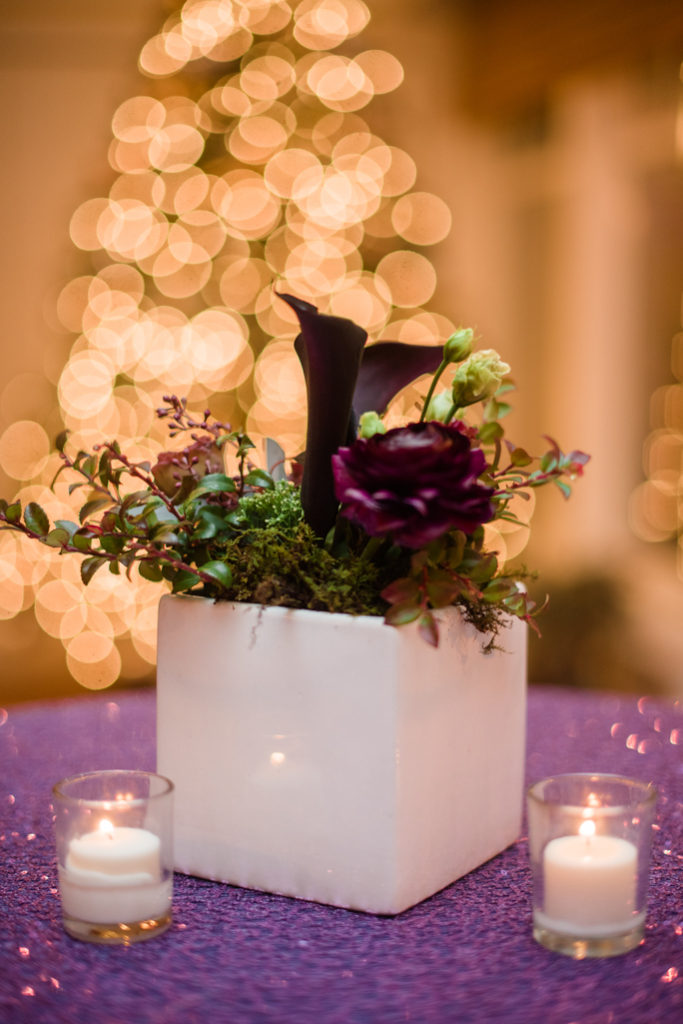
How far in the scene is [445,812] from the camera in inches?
24.6

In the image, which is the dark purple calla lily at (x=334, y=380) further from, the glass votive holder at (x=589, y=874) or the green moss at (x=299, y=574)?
the glass votive holder at (x=589, y=874)

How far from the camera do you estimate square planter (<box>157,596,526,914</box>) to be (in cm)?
58

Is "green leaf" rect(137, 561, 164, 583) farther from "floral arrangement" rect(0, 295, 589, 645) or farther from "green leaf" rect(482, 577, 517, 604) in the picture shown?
"green leaf" rect(482, 577, 517, 604)

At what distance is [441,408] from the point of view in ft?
2.09

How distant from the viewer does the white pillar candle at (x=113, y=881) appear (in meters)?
0.53

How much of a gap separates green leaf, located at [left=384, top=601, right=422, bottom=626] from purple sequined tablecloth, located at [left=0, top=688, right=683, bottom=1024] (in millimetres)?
168

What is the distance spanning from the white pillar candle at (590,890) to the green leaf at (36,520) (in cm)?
36

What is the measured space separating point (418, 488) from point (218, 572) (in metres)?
0.15

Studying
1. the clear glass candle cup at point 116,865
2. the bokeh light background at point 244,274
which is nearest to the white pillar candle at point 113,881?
the clear glass candle cup at point 116,865

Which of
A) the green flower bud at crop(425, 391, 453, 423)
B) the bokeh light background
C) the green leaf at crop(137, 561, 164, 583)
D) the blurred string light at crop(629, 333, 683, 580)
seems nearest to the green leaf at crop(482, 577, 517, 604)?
the green flower bud at crop(425, 391, 453, 423)

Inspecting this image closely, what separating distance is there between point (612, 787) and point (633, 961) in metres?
0.10

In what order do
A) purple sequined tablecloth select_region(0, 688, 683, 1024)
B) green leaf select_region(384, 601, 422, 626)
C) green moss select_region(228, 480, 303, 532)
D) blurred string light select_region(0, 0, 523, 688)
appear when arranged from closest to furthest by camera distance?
purple sequined tablecloth select_region(0, 688, 683, 1024), green leaf select_region(384, 601, 422, 626), green moss select_region(228, 480, 303, 532), blurred string light select_region(0, 0, 523, 688)

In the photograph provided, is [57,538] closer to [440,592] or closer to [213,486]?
[213,486]

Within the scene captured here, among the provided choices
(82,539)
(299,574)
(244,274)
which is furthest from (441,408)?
(244,274)
